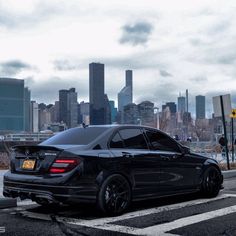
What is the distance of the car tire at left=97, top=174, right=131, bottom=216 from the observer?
7637 mm

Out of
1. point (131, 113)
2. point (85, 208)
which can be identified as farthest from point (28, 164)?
point (131, 113)

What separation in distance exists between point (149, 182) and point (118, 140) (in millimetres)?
952

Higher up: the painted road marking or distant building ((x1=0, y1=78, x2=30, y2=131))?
distant building ((x1=0, y1=78, x2=30, y2=131))

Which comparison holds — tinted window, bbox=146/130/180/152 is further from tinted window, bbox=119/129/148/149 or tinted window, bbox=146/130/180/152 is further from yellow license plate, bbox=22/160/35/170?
yellow license plate, bbox=22/160/35/170

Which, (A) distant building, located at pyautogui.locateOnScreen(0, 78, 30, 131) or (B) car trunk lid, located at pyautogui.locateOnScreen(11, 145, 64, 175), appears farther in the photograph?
(A) distant building, located at pyautogui.locateOnScreen(0, 78, 30, 131)

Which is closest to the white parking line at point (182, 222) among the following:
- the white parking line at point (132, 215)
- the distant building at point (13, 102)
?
the white parking line at point (132, 215)

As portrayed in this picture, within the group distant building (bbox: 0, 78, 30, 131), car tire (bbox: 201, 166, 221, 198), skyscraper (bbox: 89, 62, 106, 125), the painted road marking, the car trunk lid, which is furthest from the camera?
distant building (bbox: 0, 78, 30, 131)

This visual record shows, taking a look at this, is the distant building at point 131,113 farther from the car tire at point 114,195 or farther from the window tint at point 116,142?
the car tire at point 114,195

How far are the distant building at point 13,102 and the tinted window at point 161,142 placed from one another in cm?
8582

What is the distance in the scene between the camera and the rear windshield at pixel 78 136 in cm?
815

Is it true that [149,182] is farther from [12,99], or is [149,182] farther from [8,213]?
[12,99]

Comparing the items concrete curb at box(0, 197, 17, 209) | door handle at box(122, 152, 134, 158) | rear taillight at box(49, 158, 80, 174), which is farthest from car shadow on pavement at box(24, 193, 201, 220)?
door handle at box(122, 152, 134, 158)

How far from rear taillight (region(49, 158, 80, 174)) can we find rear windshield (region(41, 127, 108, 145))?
0.61m

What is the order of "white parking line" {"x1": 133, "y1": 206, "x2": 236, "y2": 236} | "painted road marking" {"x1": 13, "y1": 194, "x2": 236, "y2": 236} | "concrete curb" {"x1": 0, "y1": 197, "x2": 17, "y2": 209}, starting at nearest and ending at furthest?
1. "white parking line" {"x1": 133, "y1": 206, "x2": 236, "y2": 236}
2. "painted road marking" {"x1": 13, "y1": 194, "x2": 236, "y2": 236}
3. "concrete curb" {"x1": 0, "y1": 197, "x2": 17, "y2": 209}
